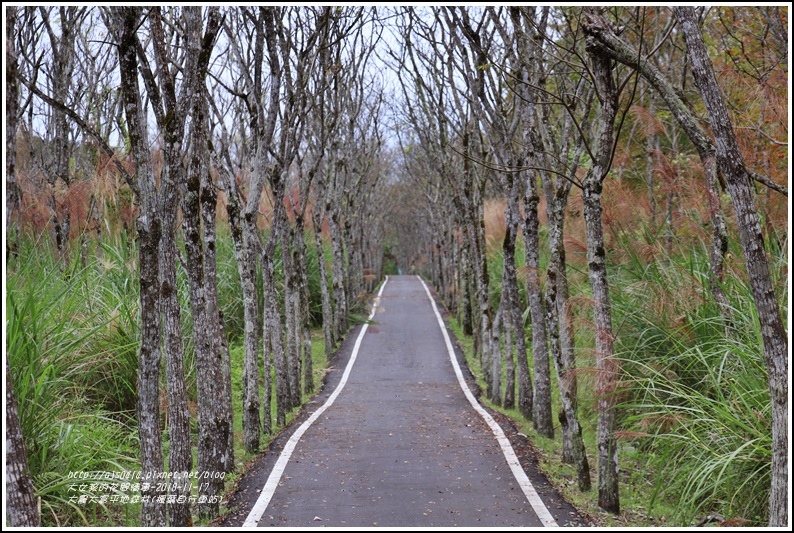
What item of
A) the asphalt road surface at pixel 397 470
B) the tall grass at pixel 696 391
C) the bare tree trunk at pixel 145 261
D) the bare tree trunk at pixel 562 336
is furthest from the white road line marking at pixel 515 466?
the bare tree trunk at pixel 145 261

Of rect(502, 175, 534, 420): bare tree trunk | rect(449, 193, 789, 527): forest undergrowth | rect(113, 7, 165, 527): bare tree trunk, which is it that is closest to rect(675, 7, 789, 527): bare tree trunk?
rect(449, 193, 789, 527): forest undergrowth

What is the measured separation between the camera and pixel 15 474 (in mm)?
4070

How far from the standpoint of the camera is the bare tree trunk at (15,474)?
4.05 m

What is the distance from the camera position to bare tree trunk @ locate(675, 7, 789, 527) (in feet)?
14.7

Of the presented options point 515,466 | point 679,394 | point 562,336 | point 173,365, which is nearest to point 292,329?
point 515,466

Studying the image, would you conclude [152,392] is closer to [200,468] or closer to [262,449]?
[200,468]

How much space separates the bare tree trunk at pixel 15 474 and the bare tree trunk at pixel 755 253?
4.12m

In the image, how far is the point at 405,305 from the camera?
3291cm

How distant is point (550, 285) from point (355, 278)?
20732mm

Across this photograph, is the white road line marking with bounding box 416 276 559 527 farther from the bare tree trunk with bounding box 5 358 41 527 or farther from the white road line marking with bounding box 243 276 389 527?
the bare tree trunk with bounding box 5 358 41 527

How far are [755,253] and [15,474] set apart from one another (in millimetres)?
4245

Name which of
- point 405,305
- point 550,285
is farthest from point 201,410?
point 405,305

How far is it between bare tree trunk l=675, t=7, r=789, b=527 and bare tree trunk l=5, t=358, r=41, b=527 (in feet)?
13.5

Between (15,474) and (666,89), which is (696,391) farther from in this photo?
(15,474)
